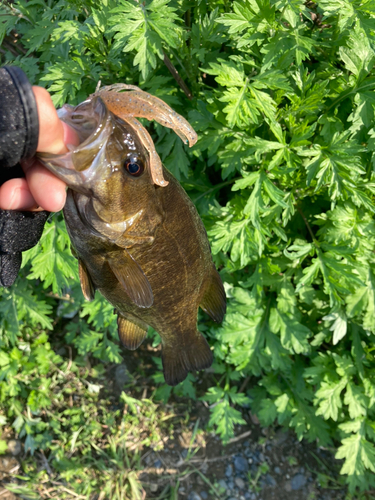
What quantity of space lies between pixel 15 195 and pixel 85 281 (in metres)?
0.47

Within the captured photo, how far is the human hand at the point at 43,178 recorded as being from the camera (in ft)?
4.19

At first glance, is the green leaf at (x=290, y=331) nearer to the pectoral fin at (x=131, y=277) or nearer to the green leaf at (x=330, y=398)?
the green leaf at (x=330, y=398)

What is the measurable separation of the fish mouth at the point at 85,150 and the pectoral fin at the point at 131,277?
35cm

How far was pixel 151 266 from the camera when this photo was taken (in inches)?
68.8

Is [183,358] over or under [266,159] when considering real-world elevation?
under

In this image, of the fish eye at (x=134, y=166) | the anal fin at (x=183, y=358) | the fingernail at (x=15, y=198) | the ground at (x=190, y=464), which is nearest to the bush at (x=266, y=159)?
the ground at (x=190, y=464)

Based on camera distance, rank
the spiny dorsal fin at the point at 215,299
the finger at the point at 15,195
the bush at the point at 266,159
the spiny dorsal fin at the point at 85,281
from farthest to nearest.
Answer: the bush at the point at 266,159 < the spiny dorsal fin at the point at 215,299 < the spiny dorsal fin at the point at 85,281 < the finger at the point at 15,195

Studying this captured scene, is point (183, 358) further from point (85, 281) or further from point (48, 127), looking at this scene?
point (48, 127)

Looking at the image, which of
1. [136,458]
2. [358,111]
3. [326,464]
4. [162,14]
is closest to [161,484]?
[136,458]

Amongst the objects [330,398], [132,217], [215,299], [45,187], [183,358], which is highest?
[45,187]

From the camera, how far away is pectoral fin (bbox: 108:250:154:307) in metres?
1.61

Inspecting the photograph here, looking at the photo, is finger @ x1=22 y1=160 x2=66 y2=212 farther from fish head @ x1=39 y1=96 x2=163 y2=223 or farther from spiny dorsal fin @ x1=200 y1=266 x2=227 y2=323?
spiny dorsal fin @ x1=200 y1=266 x2=227 y2=323

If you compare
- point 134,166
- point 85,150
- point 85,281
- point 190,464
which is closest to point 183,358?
point 85,281

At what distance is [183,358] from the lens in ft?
7.73
